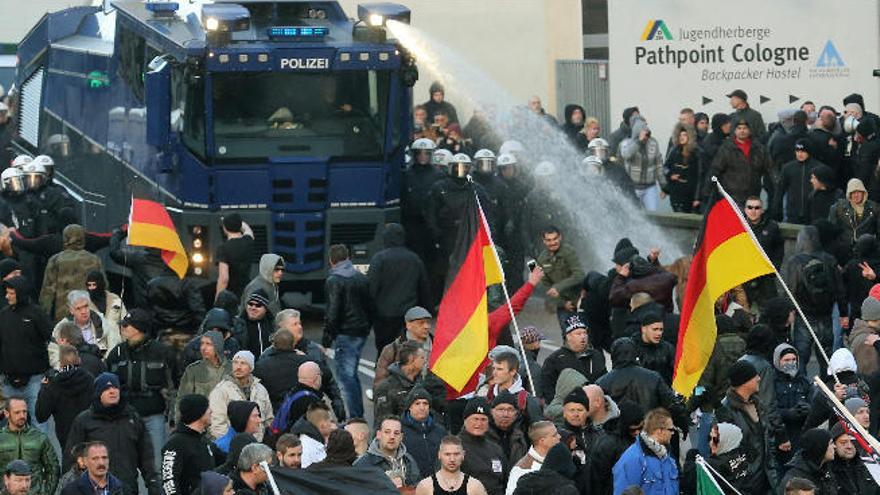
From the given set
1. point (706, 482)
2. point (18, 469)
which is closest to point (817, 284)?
point (706, 482)

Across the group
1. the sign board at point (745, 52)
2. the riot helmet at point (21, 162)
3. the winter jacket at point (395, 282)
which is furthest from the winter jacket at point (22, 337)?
the sign board at point (745, 52)

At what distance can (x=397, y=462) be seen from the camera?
17.9 meters

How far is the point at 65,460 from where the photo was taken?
755 inches

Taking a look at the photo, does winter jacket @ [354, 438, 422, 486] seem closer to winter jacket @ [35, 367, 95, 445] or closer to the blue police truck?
winter jacket @ [35, 367, 95, 445]

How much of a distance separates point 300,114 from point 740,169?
4754 mm

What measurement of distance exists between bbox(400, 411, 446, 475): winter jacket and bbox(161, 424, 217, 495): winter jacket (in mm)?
1304

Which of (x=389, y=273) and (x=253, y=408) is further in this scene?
(x=389, y=273)

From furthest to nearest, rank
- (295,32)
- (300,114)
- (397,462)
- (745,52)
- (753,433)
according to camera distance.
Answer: (745,52)
(300,114)
(295,32)
(753,433)
(397,462)

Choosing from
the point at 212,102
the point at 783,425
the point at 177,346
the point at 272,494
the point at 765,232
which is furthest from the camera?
the point at 212,102

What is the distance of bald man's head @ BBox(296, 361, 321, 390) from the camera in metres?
19.5

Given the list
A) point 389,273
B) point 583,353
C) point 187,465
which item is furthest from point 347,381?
point 187,465

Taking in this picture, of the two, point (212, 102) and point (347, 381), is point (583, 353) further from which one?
point (212, 102)

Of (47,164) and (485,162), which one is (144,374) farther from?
(485,162)

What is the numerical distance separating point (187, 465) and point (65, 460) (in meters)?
1.33
